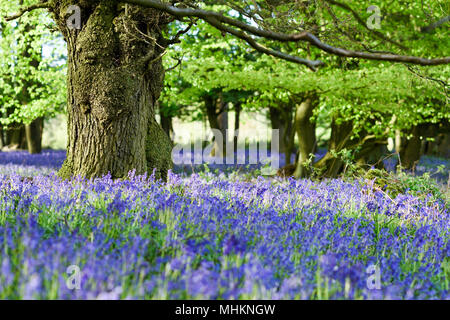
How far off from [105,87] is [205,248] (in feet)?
10.6

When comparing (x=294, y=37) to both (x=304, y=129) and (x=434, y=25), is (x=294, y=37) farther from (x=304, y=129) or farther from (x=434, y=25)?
(x=304, y=129)

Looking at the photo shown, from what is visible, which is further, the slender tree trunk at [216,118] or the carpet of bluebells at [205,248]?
the slender tree trunk at [216,118]

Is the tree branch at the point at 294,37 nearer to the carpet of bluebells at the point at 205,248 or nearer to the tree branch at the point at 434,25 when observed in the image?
the carpet of bluebells at the point at 205,248

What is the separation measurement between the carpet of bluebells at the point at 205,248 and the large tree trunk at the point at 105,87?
89 centimetres

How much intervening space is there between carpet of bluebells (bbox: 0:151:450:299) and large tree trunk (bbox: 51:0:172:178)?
0.89 meters

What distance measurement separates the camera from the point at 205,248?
8.70 feet

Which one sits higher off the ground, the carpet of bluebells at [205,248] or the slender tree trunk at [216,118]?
the slender tree trunk at [216,118]

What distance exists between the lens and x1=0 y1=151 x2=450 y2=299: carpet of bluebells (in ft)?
6.83

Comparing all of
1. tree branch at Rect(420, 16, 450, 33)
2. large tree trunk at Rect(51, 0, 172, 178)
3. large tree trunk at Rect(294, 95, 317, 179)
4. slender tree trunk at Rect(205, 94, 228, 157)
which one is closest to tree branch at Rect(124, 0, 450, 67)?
large tree trunk at Rect(51, 0, 172, 178)

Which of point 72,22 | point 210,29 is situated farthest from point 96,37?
point 210,29

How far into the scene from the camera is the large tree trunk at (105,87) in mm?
5199

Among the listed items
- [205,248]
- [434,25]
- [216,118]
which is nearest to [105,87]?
[205,248]

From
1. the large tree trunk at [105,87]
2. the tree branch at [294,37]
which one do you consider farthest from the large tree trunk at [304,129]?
the tree branch at [294,37]
